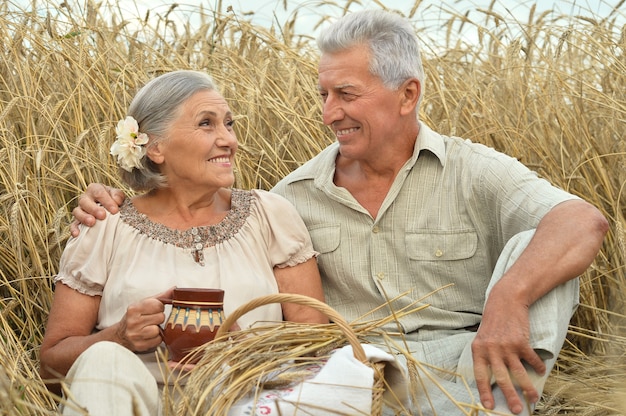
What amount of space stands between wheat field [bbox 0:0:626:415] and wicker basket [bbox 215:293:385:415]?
100cm

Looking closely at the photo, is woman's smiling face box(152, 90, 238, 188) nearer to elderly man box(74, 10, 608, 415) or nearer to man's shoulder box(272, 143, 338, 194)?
elderly man box(74, 10, 608, 415)

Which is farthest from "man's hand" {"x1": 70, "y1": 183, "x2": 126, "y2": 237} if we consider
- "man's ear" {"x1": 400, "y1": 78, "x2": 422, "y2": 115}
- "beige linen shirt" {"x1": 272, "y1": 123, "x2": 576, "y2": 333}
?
"man's ear" {"x1": 400, "y1": 78, "x2": 422, "y2": 115}

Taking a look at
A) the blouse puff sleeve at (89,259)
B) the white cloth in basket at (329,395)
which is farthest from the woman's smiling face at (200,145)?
the white cloth in basket at (329,395)

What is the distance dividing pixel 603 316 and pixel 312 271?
5.39 feet

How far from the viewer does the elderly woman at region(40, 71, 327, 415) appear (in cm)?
311

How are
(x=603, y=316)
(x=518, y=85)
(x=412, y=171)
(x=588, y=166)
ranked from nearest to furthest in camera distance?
(x=412, y=171)
(x=603, y=316)
(x=588, y=166)
(x=518, y=85)

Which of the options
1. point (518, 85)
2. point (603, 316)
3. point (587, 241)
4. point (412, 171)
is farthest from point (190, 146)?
point (518, 85)

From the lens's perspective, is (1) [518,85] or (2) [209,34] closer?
(1) [518,85]

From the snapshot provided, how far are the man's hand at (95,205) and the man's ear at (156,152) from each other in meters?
0.17

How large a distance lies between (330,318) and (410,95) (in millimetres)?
1280

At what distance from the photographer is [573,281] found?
10.1 ft

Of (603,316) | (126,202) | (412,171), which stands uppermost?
(412,171)

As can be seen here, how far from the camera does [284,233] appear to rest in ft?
10.7

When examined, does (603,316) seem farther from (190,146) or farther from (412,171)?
(190,146)
